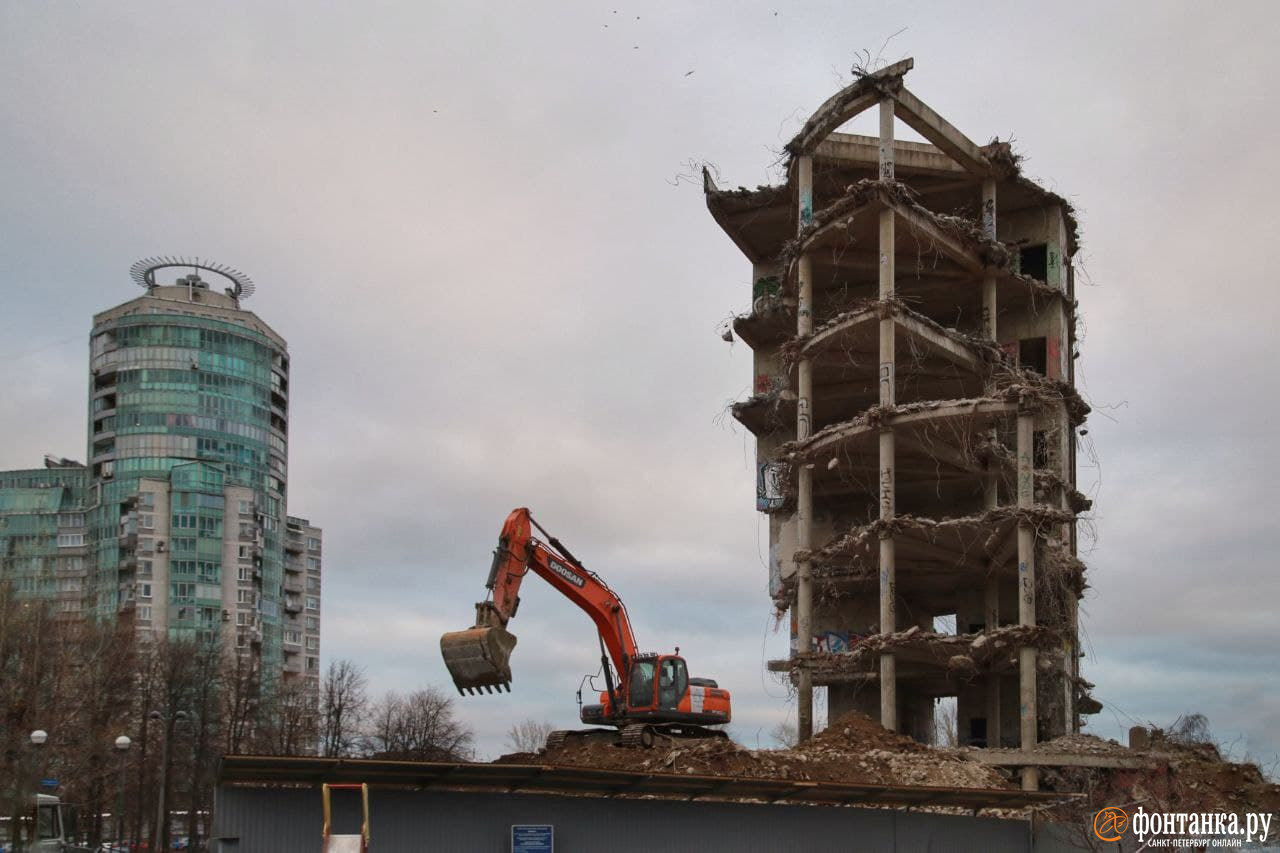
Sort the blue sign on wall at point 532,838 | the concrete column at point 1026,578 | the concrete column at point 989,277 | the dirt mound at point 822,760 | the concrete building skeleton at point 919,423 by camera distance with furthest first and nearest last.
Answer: the concrete column at point 989,277 < the concrete building skeleton at point 919,423 < the concrete column at point 1026,578 < the dirt mound at point 822,760 < the blue sign on wall at point 532,838

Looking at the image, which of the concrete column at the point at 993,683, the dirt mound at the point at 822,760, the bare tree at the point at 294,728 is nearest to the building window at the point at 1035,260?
the concrete column at the point at 993,683

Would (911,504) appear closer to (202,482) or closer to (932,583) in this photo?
(932,583)

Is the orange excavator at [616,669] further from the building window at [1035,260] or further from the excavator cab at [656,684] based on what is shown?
the building window at [1035,260]

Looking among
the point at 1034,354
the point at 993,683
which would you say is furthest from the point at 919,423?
the point at 1034,354

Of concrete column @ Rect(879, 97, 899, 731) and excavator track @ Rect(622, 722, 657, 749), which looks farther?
concrete column @ Rect(879, 97, 899, 731)

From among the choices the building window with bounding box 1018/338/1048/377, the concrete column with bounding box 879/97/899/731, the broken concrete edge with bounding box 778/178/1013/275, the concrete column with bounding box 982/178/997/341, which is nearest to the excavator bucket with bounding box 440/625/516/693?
the concrete column with bounding box 879/97/899/731

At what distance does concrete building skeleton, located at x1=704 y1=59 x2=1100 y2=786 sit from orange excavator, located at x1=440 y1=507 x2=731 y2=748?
666 inches

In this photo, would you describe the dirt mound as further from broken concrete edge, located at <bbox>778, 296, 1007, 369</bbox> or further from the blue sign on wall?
broken concrete edge, located at <bbox>778, 296, 1007, 369</bbox>

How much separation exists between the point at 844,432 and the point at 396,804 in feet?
108

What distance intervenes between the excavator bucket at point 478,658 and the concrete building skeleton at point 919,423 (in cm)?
2348

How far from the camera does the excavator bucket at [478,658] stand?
32875 mm

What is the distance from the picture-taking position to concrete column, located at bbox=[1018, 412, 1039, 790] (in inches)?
2028

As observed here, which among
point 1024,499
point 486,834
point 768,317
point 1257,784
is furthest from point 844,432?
Result: point 486,834

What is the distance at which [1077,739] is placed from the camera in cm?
5041
